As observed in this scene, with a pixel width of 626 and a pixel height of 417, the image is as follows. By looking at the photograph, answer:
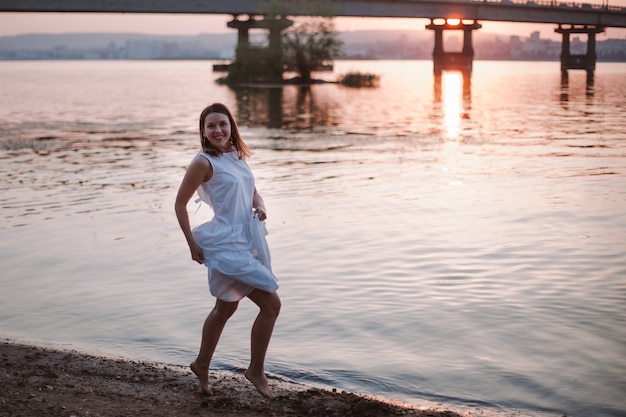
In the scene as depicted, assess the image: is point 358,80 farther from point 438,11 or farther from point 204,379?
point 204,379

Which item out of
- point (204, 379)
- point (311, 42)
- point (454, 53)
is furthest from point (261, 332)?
point (454, 53)

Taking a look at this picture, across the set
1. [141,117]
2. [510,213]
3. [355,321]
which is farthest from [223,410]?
[141,117]

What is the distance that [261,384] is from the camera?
18.7ft

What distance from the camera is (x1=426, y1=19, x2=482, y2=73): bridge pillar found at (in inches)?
4611

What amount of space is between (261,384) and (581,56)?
136414 mm

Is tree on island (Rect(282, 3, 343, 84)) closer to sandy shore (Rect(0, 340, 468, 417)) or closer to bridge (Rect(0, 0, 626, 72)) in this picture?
bridge (Rect(0, 0, 626, 72))

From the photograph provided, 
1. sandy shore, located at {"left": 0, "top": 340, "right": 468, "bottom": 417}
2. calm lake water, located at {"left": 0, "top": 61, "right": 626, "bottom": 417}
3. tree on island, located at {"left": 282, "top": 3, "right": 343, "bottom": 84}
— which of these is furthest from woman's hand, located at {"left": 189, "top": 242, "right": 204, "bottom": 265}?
tree on island, located at {"left": 282, "top": 3, "right": 343, "bottom": 84}

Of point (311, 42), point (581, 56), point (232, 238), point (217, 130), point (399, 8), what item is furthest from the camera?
point (581, 56)

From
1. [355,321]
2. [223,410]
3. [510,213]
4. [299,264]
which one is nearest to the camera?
[223,410]

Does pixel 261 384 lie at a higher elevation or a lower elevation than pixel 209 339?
lower

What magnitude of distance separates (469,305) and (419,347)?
48.5 inches

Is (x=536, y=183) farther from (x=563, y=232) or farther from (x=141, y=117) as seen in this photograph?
(x=141, y=117)

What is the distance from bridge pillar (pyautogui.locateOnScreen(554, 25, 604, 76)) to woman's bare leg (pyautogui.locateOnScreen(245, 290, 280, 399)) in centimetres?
12846

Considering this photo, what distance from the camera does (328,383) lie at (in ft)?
20.6
